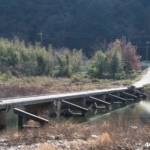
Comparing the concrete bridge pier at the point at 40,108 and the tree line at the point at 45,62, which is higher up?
the tree line at the point at 45,62

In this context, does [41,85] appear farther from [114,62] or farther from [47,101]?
[114,62]

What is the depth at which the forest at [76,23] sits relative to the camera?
3049 inches

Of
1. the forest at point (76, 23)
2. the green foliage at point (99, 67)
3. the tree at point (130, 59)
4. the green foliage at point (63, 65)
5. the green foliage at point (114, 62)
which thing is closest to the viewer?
the green foliage at point (63, 65)

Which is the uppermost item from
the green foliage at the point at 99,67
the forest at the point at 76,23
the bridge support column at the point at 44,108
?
the forest at the point at 76,23

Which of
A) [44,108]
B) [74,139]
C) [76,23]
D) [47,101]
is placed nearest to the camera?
[74,139]

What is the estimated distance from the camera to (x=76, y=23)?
81562 millimetres

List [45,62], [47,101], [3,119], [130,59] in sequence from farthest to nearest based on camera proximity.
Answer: [130,59] → [45,62] → [47,101] → [3,119]

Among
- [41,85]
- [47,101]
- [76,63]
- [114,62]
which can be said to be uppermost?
[114,62]

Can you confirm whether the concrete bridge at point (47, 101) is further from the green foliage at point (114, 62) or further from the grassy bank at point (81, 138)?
the green foliage at point (114, 62)

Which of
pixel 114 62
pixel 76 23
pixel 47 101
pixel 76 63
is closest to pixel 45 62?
pixel 76 63

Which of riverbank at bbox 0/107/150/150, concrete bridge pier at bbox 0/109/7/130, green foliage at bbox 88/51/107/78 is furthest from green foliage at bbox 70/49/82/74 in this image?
riverbank at bbox 0/107/150/150

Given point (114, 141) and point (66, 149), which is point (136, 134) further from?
point (66, 149)

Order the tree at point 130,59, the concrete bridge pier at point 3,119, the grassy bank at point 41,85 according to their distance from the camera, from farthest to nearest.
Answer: the tree at point 130,59, the grassy bank at point 41,85, the concrete bridge pier at point 3,119

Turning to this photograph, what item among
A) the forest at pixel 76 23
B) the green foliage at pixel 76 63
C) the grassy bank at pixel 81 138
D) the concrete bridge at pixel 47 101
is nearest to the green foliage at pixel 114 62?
the green foliage at pixel 76 63
